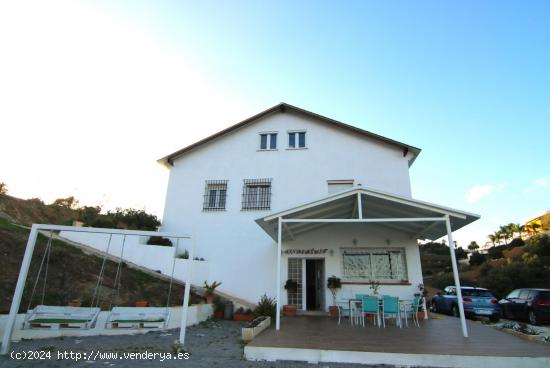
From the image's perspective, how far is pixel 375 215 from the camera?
1021 cm

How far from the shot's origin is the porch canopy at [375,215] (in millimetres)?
7379

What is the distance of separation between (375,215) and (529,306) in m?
7.40

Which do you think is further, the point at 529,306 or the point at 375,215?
the point at 529,306

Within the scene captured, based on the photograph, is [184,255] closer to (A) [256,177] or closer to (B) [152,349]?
(A) [256,177]

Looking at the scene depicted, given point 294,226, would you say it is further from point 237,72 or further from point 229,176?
point 237,72

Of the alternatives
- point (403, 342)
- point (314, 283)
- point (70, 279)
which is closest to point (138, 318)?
point (70, 279)

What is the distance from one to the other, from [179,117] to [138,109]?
1.55 m

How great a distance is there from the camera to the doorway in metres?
11.8

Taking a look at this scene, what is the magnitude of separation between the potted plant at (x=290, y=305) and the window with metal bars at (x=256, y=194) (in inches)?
131

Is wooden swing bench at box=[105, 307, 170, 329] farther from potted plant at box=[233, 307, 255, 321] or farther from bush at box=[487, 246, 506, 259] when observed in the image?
bush at box=[487, 246, 506, 259]

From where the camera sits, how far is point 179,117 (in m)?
11.7

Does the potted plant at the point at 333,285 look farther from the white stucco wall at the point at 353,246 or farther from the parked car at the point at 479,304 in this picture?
the parked car at the point at 479,304

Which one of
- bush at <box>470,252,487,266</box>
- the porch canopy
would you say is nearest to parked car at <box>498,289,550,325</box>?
the porch canopy

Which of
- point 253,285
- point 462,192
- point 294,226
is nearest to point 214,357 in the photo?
point 294,226
